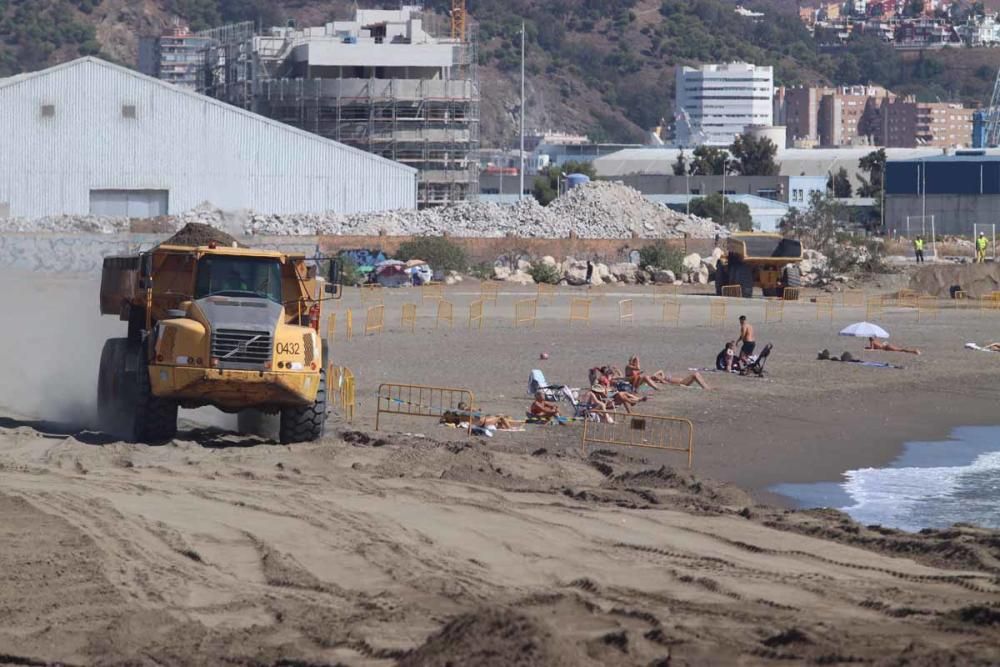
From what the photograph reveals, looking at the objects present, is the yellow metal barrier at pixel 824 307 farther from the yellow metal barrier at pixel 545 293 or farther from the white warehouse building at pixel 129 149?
the white warehouse building at pixel 129 149

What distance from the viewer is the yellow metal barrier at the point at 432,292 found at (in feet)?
163

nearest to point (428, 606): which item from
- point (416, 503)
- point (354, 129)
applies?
point (416, 503)

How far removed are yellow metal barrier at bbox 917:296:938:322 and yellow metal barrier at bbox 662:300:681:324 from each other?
22.6 ft

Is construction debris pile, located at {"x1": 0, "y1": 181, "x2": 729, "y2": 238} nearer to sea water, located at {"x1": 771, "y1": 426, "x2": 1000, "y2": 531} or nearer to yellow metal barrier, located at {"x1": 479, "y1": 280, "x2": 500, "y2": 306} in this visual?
yellow metal barrier, located at {"x1": 479, "y1": 280, "x2": 500, "y2": 306}

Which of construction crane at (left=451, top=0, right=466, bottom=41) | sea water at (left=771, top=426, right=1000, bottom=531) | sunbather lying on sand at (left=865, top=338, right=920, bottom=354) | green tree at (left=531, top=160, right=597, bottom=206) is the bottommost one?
sea water at (left=771, top=426, right=1000, bottom=531)

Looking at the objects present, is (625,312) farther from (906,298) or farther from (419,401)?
(419,401)

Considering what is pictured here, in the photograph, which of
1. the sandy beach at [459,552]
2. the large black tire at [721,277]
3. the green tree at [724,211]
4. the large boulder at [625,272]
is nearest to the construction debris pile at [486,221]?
the large boulder at [625,272]

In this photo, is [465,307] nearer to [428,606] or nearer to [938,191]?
[428,606]

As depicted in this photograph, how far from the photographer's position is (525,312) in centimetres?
4456

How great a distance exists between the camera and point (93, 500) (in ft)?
47.5

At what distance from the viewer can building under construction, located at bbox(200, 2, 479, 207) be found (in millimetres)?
93438

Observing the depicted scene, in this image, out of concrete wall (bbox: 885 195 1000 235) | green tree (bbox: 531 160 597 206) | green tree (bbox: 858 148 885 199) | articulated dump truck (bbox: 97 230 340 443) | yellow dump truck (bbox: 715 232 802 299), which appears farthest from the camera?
green tree (bbox: 858 148 885 199)

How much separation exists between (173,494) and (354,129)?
79607mm

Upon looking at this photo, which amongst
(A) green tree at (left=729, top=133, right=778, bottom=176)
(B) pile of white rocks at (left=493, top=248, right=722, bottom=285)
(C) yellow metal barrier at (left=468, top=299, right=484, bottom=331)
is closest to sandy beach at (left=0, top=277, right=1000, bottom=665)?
(C) yellow metal barrier at (left=468, top=299, right=484, bottom=331)
